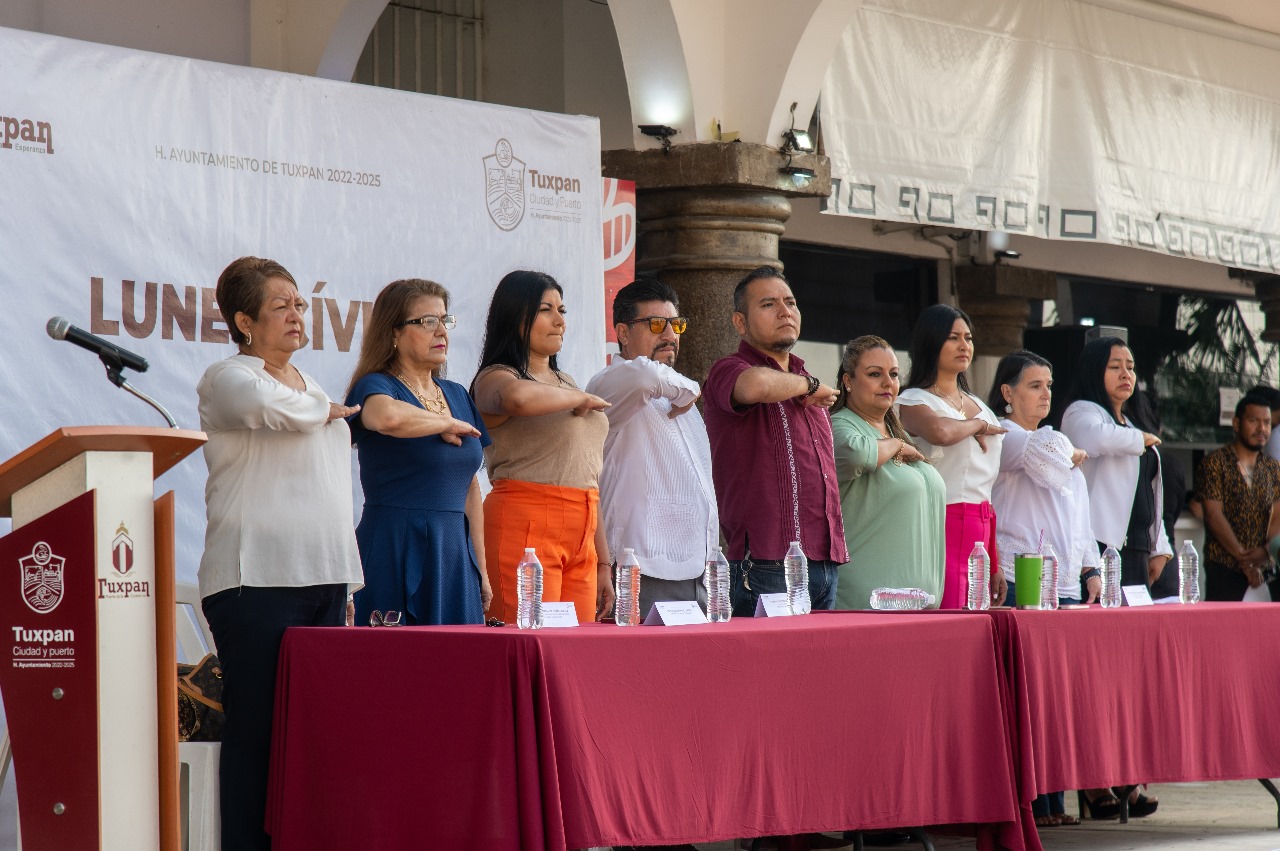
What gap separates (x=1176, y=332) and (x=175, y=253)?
8.41 metres

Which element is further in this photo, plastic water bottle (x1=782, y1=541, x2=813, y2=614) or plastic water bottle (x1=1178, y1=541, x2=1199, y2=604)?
plastic water bottle (x1=1178, y1=541, x2=1199, y2=604)

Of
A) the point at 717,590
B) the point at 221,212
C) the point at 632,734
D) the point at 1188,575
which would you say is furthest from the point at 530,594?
the point at 1188,575

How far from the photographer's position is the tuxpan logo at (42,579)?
11.2ft

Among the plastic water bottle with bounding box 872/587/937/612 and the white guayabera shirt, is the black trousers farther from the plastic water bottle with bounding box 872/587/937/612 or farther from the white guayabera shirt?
the plastic water bottle with bounding box 872/587/937/612

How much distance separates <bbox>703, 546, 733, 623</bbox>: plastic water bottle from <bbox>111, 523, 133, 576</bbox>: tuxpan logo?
1406 mm

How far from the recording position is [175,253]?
529cm

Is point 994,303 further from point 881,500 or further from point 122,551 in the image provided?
point 122,551

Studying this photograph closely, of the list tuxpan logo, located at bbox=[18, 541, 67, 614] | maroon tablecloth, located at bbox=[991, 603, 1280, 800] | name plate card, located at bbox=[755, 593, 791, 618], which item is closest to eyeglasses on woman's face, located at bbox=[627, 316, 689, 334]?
name plate card, located at bbox=[755, 593, 791, 618]

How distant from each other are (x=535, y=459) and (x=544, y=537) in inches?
8.1

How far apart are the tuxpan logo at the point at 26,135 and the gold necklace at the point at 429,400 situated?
138cm

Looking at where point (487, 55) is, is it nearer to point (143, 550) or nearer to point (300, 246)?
point (300, 246)

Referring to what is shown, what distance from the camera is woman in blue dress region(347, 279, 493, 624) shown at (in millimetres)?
4309

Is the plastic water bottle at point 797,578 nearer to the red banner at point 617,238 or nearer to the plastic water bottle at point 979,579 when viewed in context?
the plastic water bottle at point 979,579

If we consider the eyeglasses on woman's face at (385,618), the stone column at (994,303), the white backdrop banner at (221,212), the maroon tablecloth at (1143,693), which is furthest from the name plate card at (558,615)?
the stone column at (994,303)
